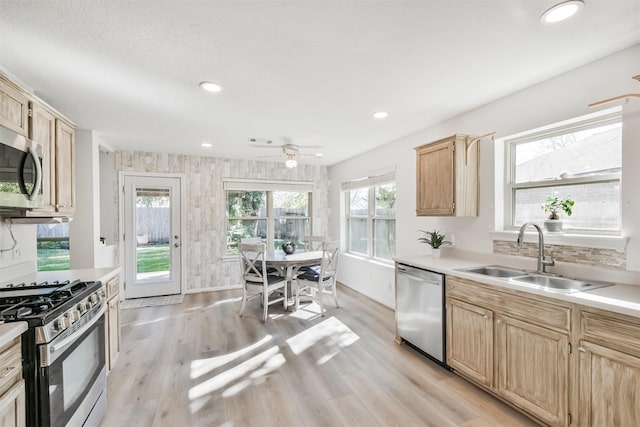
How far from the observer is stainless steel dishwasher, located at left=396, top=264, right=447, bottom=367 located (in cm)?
256

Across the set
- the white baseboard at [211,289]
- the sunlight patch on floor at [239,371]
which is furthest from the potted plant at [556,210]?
the white baseboard at [211,289]

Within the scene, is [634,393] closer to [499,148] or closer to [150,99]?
[499,148]

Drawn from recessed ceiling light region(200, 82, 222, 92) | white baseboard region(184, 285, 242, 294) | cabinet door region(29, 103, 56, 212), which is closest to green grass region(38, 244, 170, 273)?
white baseboard region(184, 285, 242, 294)

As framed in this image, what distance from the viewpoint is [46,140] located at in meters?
2.17

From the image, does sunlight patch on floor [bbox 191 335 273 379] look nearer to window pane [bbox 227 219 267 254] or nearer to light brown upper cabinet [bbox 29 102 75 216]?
light brown upper cabinet [bbox 29 102 75 216]

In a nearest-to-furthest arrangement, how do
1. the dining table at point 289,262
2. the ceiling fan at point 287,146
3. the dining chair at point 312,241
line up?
the dining table at point 289,262 < the ceiling fan at point 287,146 < the dining chair at point 312,241

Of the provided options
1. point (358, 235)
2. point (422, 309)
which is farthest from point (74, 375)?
point (358, 235)

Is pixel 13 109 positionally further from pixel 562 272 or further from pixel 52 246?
pixel 562 272

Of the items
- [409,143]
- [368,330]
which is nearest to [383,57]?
[409,143]

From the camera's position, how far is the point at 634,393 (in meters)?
1.44

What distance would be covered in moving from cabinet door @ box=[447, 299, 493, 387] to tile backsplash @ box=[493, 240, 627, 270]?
0.72m

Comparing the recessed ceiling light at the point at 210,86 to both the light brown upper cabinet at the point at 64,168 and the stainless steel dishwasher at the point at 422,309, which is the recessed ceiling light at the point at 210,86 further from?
the stainless steel dishwasher at the point at 422,309

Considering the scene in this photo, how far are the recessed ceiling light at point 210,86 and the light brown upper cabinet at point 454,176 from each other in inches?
85.8

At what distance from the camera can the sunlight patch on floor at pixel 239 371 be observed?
2.29m
